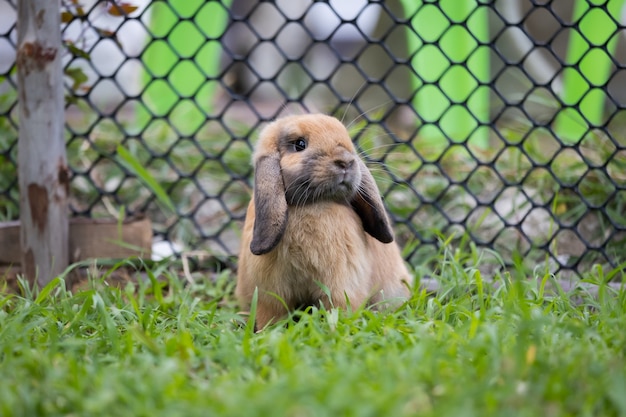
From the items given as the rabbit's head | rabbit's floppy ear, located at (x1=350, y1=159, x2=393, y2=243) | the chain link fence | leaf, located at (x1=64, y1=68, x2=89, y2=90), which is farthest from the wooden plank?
rabbit's floppy ear, located at (x1=350, y1=159, x2=393, y2=243)

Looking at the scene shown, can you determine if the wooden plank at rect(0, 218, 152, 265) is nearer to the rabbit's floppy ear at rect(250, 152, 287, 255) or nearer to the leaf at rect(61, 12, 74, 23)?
the leaf at rect(61, 12, 74, 23)

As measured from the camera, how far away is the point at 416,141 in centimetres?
432

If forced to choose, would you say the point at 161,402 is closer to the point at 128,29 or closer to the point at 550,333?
the point at 550,333

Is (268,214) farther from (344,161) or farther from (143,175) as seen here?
(143,175)

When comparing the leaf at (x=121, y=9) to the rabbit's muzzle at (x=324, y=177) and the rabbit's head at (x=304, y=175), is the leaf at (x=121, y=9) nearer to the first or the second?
the rabbit's head at (x=304, y=175)

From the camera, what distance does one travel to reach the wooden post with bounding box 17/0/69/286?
2.89m

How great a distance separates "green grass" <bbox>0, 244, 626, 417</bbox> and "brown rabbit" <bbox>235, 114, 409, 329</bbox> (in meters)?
0.11

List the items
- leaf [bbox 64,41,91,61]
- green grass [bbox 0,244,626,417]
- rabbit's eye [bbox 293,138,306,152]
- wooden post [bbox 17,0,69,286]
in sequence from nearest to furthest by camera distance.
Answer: green grass [bbox 0,244,626,417], rabbit's eye [bbox 293,138,306,152], wooden post [bbox 17,0,69,286], leaf [bbox 64,41,91,61]

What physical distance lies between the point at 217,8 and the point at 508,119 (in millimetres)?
2473

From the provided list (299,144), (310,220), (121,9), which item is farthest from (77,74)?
(310,220)

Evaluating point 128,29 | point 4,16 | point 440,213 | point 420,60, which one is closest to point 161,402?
point 440,213

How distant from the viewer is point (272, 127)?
2.55 meters

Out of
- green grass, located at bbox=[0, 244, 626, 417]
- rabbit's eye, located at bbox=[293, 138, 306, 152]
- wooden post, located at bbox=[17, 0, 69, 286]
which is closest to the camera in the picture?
green grass, located at bbox=[0, 244, 626, 417]

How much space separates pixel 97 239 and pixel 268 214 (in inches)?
47.3
